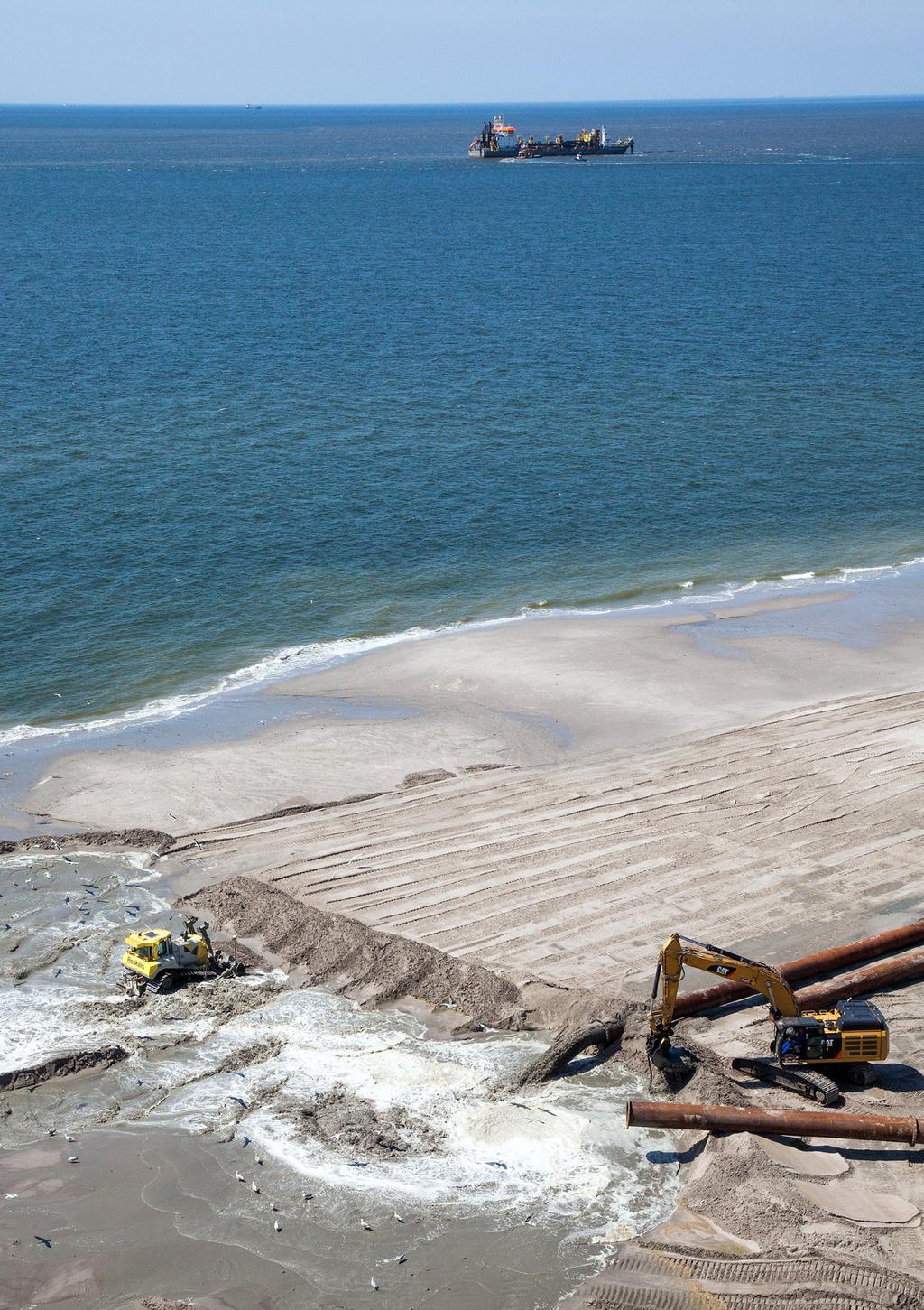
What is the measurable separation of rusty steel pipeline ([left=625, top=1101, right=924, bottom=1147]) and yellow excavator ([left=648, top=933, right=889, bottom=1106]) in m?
1.47

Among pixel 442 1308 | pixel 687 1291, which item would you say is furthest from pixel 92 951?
pixel 687 1291

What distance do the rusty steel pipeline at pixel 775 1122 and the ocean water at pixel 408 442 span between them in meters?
24.3

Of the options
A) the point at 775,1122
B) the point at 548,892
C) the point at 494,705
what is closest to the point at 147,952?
the point at 548,892

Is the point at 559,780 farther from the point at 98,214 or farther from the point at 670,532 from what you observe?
the point at 98,214

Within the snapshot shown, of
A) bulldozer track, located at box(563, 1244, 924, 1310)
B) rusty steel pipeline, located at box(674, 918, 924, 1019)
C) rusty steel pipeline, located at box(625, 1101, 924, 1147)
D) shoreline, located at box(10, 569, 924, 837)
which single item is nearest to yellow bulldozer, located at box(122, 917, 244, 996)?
shoreline, located at box(10, 569, 924, 837)

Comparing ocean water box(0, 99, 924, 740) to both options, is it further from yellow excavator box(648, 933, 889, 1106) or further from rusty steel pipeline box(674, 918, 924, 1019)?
yellow excavator box(648, 933, 889, 1106)

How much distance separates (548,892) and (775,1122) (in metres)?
8.60

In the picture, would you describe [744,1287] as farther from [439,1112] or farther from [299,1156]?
[299,1156]

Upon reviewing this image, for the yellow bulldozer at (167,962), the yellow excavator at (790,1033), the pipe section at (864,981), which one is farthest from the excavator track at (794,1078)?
the yellow bulldozer at (167,962)

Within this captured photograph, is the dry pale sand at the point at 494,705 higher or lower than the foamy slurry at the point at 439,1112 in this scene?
higher

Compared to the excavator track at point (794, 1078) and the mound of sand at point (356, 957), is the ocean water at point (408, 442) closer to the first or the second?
the mound of sand at point (356, 957)

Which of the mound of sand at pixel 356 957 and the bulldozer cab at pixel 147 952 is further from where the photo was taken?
the bulldozer cab at pixel 147 952

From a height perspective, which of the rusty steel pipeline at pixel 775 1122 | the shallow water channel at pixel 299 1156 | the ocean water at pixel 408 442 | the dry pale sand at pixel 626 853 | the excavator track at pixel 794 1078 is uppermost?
the ocean water at pixel 408 442

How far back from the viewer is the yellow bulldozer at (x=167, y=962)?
2603cm
